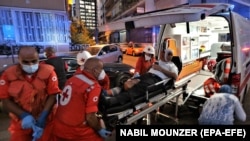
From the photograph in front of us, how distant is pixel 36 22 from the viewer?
16453 millimetres

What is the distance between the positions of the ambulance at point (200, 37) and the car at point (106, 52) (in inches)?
191

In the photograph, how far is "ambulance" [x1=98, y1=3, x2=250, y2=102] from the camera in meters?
3.17

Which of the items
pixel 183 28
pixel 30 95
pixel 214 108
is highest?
pixel 183 28

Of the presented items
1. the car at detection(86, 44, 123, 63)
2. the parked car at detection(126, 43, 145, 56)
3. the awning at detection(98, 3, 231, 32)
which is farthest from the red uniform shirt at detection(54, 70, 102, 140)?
the parked car at detection(126, 43, 145, 56)

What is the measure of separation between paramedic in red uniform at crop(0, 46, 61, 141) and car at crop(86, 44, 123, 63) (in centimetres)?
819

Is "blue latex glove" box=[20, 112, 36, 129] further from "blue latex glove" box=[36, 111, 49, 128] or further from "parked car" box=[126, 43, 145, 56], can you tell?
"parked car" box=[126, 43, 145, 56]

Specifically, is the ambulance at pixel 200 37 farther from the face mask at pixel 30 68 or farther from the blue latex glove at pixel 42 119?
the blue latex glove at pixel 42 119

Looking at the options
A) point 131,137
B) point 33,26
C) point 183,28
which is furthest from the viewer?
point 33,26

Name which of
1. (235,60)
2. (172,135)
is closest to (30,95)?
(172,135)

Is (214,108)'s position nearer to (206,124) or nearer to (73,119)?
(206,124)

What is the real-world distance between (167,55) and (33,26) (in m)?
14.9

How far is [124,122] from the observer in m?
2.91

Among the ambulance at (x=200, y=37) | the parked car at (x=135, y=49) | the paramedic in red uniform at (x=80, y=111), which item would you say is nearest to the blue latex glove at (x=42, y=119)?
the paramedic in red uniform at (x=80, y=111)

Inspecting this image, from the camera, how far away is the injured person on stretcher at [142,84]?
282 centimetres
